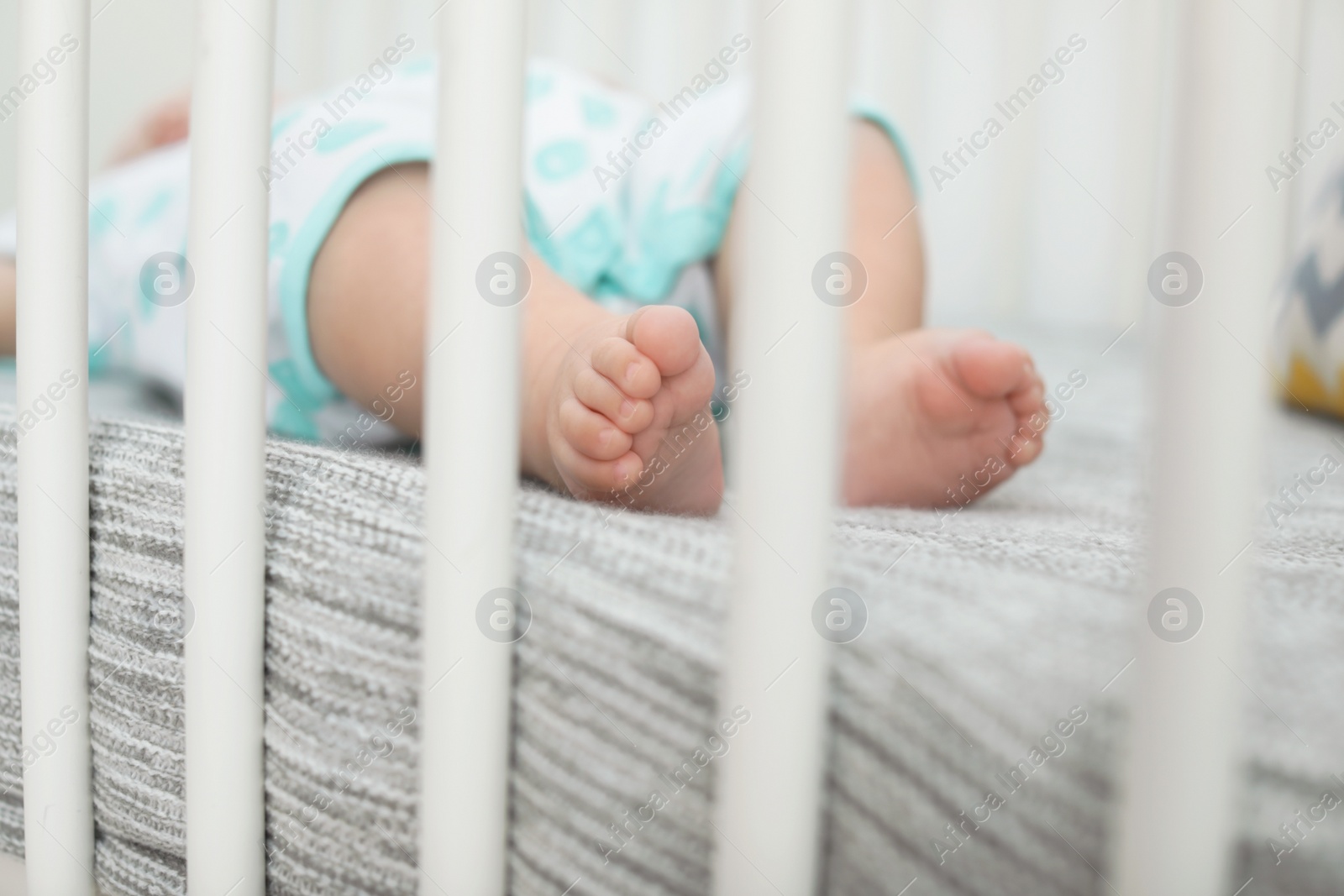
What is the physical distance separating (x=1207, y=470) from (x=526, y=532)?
19 cm

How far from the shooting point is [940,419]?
0.43 m

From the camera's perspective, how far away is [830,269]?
224 millimetres

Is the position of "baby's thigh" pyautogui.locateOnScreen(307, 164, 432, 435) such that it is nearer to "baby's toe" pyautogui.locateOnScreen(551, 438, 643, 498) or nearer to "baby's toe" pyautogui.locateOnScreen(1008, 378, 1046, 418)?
"baby's toe" pyautogui.locateOnScreen(551, 438, 643, 498)

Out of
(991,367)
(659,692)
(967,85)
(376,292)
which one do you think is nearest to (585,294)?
(376,292)

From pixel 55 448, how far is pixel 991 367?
37cm

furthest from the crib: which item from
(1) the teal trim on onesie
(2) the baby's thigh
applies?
(1) the teal trim on onesie

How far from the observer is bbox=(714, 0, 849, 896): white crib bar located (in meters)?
0.22

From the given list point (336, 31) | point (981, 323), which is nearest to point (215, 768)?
point (981, 323)

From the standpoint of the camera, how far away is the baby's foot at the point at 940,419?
1.39ft

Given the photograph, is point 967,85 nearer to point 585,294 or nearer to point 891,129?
point 891,129

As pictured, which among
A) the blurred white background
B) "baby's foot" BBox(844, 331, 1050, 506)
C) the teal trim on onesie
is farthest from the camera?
the blurred white background

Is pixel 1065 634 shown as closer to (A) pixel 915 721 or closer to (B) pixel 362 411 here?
(A) pixel 915 721

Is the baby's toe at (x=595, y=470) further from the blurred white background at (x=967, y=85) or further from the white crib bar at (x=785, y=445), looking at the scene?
the blurred white background at (x=967, y=85)

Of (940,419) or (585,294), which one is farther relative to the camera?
(585,294)
